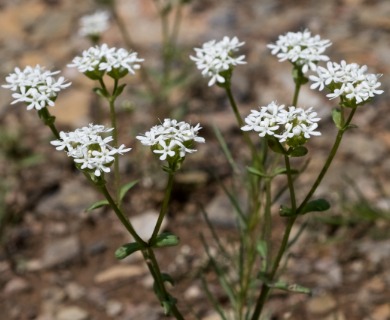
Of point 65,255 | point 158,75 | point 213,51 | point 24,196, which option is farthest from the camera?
point 158,75

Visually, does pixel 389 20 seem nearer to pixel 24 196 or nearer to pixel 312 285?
pixel 312 285

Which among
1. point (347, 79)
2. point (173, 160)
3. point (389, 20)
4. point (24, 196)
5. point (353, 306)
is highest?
point (389, 20)

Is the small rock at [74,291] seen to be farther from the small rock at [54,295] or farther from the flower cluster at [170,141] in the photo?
the flower cluster at [170,141]

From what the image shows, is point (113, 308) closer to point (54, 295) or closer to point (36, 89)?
point (54, 295)

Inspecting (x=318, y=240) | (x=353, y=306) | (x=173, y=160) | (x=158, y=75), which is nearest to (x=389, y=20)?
(x=158, y=75)

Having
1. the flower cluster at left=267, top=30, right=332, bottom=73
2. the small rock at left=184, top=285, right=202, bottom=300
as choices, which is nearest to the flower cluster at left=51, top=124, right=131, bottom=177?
the flower cluster at left=267, top=30, right=332, bottom=73

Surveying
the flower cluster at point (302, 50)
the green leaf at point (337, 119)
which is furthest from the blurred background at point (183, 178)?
the green leaf at point (337, 119)
